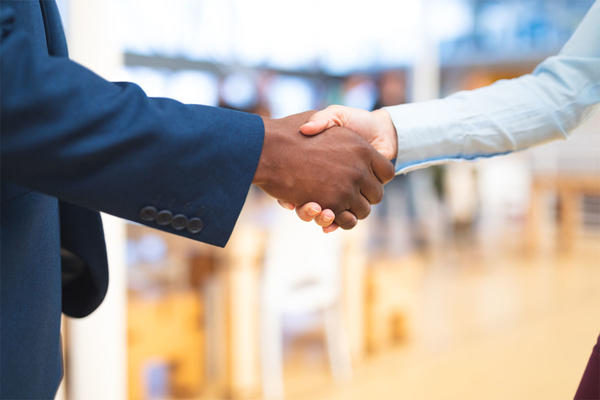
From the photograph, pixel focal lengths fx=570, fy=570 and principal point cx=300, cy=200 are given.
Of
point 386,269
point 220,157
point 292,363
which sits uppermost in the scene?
point 220,157

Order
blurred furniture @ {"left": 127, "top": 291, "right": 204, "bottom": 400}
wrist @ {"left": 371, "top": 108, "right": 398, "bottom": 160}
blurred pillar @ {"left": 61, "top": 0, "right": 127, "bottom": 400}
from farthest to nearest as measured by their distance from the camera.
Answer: blurred furniture @ {"left": 127, "top": 291, "right": 204, "bottom": 400}
blurred pillar @ {"left": 61, "top": 0, "right": 127, "bottom": 400}
wrist @ {"left": 371, "top": 108, "right": 398, "bottom": 160}

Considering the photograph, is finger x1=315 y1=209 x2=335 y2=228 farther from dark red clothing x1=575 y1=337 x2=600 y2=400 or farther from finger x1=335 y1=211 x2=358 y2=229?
dark red clothing x1=575 y1=337 x2=600 y2=400

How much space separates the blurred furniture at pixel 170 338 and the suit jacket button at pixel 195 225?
5.45 feet

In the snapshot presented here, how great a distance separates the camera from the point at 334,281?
279cm

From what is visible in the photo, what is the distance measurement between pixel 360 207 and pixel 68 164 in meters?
0.49

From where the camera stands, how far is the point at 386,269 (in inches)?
127

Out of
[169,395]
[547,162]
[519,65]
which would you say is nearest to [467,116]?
[169,395]

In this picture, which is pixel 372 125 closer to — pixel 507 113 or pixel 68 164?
pixel 507 113

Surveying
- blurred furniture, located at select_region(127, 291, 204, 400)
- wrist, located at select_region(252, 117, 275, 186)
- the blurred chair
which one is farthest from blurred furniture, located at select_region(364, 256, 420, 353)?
wrist, located at select_region(252, 117, 275, 186)

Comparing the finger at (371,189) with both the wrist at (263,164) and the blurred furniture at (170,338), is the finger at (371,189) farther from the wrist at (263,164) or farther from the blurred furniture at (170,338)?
the blurred furniture at (170,338)

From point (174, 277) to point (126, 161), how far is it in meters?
2.41

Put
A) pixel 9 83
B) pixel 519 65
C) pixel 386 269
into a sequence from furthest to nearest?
1. pixel 519 65
2. pixel 386 269
3. pixel 9 83

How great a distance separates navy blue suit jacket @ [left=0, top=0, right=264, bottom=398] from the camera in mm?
650

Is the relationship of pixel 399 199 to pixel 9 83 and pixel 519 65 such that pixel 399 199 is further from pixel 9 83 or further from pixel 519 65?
pixel 9 83
